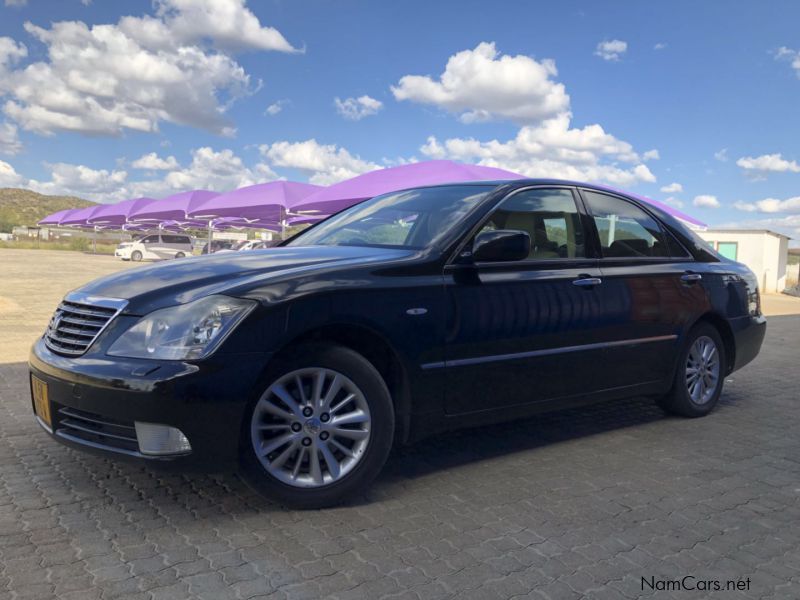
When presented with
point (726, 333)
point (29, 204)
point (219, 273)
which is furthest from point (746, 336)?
point (29, 204)

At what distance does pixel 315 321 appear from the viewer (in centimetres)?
321

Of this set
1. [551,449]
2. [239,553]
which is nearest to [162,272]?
[239,553]

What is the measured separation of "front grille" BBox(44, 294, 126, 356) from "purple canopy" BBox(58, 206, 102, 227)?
51.9m

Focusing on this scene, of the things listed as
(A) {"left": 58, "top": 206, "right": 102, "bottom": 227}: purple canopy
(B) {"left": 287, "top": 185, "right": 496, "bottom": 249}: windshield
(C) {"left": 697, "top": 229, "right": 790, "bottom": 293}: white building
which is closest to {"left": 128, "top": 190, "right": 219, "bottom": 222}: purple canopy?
(A) {"left": 58, "top": 206, "right": 102, "bottom": 227}: purple canopy

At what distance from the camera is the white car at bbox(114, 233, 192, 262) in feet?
129

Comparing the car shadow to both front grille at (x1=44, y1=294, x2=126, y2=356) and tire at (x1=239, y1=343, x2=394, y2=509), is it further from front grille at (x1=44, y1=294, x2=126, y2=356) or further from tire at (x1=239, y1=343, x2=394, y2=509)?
front grille at (x1=44, y1=294, x2=126, y2=356)

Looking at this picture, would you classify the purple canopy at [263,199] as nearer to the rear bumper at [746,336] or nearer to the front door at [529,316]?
the rear bumper at [746,336]

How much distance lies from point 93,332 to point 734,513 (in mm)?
3187

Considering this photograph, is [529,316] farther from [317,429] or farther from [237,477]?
[237,477]

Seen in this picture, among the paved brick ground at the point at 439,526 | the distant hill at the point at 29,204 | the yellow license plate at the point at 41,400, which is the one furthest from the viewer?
the distant hill at the point at 29,204

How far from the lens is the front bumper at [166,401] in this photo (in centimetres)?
294

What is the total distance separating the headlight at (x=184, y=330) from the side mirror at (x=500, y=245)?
51.0 inches

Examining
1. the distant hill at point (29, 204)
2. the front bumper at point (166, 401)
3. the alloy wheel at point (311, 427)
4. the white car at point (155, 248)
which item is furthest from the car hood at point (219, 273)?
the distant hill at point (29, 204)

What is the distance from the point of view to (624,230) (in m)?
4.86
